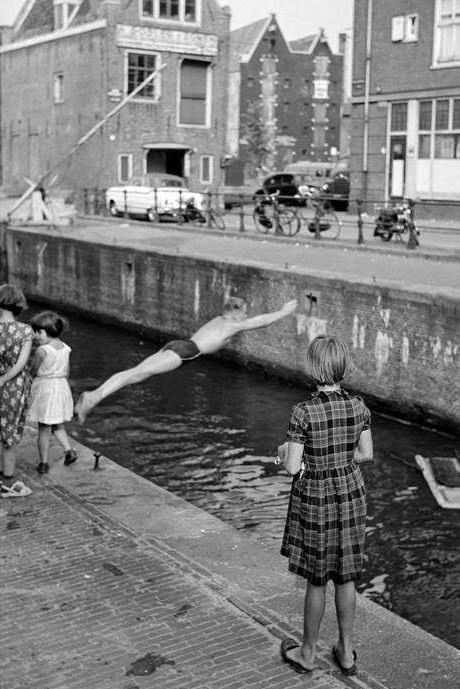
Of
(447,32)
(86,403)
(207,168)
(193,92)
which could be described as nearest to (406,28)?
(447,32)

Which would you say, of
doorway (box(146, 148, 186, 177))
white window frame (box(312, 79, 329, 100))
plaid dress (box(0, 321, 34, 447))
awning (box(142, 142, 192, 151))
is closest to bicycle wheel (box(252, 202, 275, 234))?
awning (box(142, 142, 192, 151))

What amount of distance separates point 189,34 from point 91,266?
68.5 ft

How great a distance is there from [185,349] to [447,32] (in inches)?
958

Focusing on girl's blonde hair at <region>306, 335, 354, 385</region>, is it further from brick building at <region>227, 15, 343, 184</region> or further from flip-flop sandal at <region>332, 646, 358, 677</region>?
brick building at <region>227, 15, 343, 184</region>

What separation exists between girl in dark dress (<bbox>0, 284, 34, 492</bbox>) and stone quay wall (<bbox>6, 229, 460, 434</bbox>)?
6.59m

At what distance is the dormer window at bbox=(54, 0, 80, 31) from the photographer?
4319 cm

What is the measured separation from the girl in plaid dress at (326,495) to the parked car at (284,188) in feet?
105

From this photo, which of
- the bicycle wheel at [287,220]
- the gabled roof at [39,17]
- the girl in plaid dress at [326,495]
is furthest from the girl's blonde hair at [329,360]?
the gabled roof at [39,17]

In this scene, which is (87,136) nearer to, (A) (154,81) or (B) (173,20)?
(A) (154,81)

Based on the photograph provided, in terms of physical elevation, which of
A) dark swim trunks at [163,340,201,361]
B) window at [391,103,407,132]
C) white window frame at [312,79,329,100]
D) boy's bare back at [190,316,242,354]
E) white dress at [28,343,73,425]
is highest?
white window frame at [312,79,329,100]

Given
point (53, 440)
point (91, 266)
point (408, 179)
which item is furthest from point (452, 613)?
point (408, 179)

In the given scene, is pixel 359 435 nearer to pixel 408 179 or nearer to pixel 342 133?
pixel 408 179

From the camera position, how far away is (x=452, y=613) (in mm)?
7605

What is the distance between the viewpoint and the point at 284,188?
4097cm
